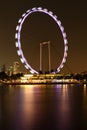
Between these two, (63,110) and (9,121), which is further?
(63,110)

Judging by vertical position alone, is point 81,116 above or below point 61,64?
below

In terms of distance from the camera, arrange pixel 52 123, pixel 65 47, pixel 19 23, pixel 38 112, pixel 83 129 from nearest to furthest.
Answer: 1. pixel 83 129
2. pixel 52 123
3. pixel 38 112
4. pixel 19 23
5. pixel 65 47

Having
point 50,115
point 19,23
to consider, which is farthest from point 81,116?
point 19,23

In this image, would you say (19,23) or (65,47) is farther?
(65,47)

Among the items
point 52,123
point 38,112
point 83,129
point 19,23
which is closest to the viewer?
point 83,129

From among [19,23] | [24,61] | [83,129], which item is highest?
[19,23]

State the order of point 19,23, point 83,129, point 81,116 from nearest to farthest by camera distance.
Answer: point 83,129, point 81,116, point 19,23

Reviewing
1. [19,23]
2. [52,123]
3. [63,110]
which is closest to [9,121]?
[52,123]

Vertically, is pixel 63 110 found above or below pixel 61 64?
below

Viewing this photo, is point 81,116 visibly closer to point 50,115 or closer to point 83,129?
point 50,115

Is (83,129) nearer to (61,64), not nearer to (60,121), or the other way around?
(60,121)
